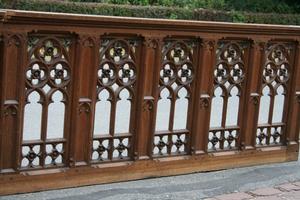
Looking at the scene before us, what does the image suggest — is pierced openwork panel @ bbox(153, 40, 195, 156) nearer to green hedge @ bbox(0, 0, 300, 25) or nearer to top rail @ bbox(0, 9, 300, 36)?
top rail @ bbox(0, 9, 300, 36)

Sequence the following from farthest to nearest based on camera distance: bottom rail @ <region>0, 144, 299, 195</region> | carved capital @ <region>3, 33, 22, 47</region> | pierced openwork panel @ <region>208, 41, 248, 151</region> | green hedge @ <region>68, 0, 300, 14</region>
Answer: green hedge @ <region>68, 0, 300, 14</region>
pierced openwork panel @ <region>208, 41, 248, 151</region>
bottom rail @ <region>0, 144, 299, 195</region>
carved capital @ <region>3, 33, 22, 47</region>

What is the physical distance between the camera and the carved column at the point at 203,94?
6.17m

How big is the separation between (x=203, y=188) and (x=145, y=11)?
1365cm

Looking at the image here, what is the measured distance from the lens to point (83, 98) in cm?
552

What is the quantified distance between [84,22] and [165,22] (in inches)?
31.5

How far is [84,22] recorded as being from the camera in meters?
5.30

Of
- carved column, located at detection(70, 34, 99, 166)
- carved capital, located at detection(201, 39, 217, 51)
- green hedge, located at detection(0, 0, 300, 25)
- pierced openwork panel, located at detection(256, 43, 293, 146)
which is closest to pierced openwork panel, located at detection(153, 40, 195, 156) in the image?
carved capital, located at detection(201, 39, 217, 51)

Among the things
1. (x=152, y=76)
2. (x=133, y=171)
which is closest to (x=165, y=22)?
(x=152, y=76)

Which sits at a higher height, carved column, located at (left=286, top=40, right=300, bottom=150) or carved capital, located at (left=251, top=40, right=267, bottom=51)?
carved capital, located at (left=251, top=40, right=267, bottom=51)

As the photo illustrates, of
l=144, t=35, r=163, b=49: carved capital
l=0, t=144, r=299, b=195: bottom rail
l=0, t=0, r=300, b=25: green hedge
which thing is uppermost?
l=0, t=0, r=300, b=25: green hedge

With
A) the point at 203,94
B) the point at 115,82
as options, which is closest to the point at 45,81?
the point at 115,82

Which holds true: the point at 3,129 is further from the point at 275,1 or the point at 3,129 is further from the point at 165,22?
the point at 275,1

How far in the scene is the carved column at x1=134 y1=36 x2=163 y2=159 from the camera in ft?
19.0

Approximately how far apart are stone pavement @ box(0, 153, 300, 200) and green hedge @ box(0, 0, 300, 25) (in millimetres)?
10819
